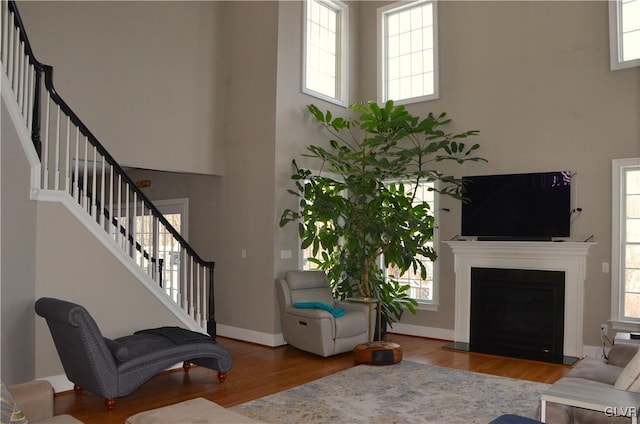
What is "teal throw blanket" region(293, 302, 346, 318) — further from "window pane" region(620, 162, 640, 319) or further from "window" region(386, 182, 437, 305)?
"window pane" region(620, 162, 640, 319)

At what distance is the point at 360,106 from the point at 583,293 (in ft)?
11.6

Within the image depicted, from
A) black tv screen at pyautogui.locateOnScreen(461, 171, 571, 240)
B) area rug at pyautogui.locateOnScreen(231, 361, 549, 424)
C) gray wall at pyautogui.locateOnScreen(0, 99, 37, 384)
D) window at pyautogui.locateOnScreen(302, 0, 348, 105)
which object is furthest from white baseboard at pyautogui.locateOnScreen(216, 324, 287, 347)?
window at pyautogui.locateOnScreen(302, 0, 348, 105)

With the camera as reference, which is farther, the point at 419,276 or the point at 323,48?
the point at 323,48

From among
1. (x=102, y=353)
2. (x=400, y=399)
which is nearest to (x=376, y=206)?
(x=400, y=399)

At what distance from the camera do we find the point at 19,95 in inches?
167

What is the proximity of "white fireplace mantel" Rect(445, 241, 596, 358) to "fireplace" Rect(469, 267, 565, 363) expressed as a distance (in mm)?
61

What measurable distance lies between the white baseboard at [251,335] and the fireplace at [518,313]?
2284mm

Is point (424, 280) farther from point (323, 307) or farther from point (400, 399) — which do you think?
point (400, 399)

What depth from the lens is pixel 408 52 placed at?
7.62m

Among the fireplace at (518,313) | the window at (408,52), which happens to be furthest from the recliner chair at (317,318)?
the window at (408,52)

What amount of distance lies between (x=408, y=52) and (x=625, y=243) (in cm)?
372

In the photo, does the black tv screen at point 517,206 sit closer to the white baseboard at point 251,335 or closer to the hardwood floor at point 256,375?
the hardwood floor at point 256,375

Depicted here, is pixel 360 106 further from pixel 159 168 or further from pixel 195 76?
pixel 159 168

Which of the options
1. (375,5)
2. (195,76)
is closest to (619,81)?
(375,5)
